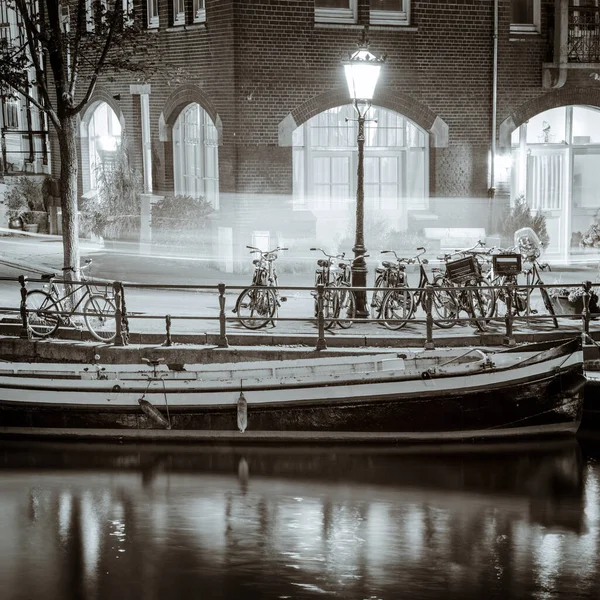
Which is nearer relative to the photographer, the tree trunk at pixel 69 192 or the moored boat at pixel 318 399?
the moored boat at pixel 318 399

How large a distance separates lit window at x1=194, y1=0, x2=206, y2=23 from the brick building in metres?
0.05

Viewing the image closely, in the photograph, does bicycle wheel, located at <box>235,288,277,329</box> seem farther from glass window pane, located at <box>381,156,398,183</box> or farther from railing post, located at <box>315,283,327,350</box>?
glass window pane, located at <box>381,156,398,183</box>

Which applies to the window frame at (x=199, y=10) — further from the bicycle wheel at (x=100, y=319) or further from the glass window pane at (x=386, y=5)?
the bicycle wheel at (x=100, y=319)

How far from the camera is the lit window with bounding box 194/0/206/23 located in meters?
22.2

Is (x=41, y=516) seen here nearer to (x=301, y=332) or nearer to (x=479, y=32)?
(x=301, y=332)

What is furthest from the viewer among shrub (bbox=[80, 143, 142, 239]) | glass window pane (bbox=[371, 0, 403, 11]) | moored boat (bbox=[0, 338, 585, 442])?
shrub (bbox=[80, 143, 142, 239])

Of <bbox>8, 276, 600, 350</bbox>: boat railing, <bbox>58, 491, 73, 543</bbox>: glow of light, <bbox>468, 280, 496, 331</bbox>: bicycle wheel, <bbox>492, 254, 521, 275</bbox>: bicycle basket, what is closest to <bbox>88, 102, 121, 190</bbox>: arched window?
<bbox>8, 276, 600, 350</bbox>: boat railing

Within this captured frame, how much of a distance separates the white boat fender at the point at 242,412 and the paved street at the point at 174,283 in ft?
4.26

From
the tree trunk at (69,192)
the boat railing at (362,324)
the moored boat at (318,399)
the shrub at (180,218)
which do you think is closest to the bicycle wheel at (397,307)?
the boat railing at (362,324)

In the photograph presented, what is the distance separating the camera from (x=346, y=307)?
53.3 feet

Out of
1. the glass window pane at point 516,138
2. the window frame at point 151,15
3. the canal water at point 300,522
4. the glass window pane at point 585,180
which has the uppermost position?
the window frame at point 151,15

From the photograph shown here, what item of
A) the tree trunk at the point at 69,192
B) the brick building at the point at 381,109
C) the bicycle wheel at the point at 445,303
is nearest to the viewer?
the bicycle wheel at the point at 445,303

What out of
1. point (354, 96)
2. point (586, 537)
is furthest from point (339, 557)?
point (354, 96)

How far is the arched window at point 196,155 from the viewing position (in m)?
23.2
